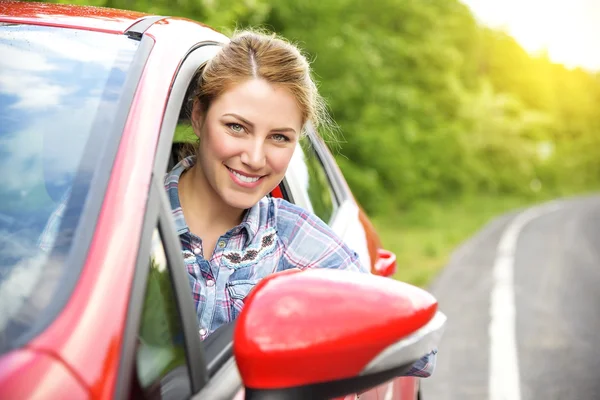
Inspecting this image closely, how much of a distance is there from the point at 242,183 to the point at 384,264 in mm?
1358

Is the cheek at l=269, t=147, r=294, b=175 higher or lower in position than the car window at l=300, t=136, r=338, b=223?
higher

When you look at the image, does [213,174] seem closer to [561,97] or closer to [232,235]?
[232,235]

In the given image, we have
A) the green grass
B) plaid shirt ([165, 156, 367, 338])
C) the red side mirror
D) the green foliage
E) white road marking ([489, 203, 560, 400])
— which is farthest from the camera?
the green foliage

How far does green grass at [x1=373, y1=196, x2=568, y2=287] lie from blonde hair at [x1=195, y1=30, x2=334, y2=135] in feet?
25.6

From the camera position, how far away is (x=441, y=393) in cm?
552

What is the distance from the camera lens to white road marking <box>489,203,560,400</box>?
5.63 meters

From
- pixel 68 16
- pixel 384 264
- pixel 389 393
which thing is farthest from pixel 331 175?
pixel 68 16

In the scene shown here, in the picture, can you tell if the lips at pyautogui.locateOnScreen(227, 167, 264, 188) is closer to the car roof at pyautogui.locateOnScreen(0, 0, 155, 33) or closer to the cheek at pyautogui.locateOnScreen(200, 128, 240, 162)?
the cheek at pyautogui.locateOnScreen(200, 128, 240, 162)

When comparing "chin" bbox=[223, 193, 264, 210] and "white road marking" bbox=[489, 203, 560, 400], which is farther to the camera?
"white road marking" bbox=[489, 203, 560, 400]

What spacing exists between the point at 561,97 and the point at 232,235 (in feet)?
230

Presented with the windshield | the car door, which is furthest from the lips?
the car door

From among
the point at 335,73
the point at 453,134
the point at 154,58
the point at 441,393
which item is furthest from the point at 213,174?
the point at 453,134

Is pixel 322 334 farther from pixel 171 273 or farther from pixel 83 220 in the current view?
pixel 83 220

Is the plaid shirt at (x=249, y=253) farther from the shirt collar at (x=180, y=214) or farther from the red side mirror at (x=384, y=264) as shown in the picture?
the red side mirror at (x=384, y=264)
